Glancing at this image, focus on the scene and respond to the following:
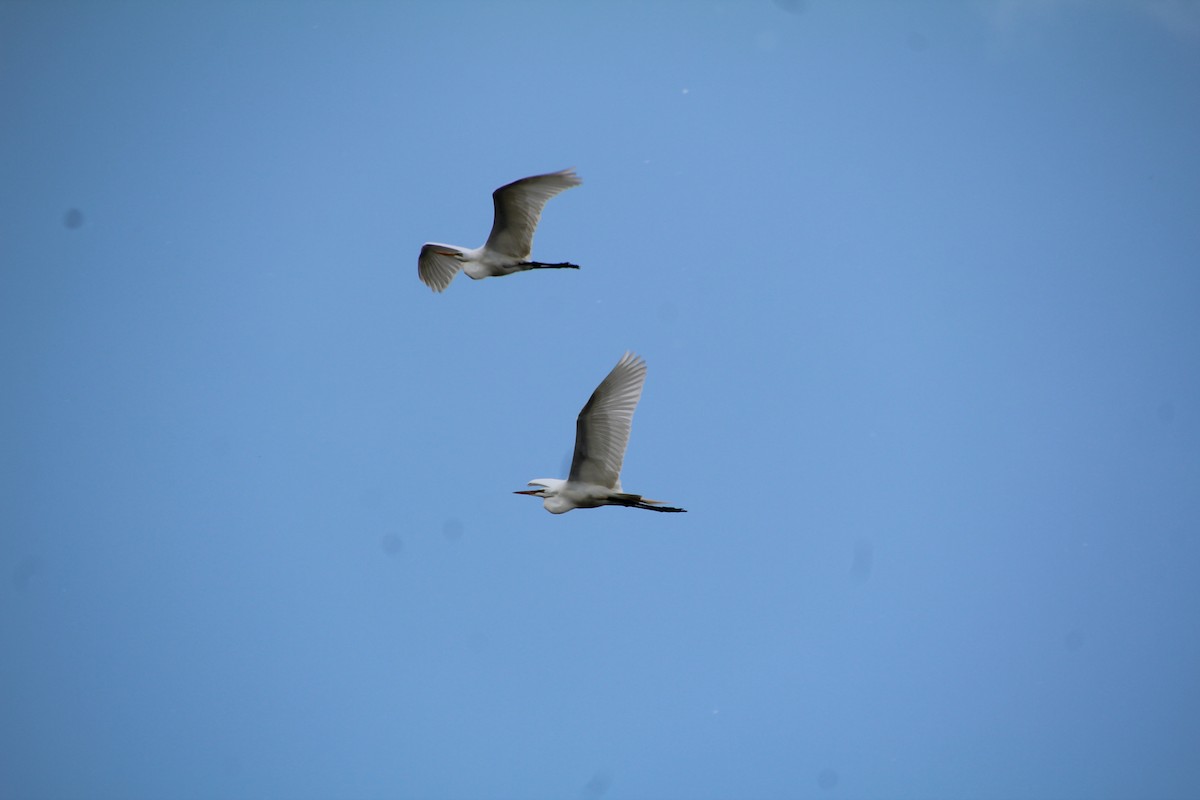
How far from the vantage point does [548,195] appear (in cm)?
1099

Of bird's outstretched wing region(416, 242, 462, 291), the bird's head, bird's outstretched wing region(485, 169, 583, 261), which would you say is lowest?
the bird's head

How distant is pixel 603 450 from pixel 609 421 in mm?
296

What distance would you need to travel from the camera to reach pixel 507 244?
38.2 feet

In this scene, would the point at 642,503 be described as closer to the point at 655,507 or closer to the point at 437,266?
the point at 655,507

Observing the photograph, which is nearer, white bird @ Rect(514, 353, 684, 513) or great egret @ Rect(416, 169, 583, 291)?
white bird @ Rect(514, 353, 684, 513)

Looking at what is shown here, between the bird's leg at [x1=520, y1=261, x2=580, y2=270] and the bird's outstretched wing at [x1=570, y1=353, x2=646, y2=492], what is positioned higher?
the bird's leg at [x1=520, y1=261, x2=580, y2=270]

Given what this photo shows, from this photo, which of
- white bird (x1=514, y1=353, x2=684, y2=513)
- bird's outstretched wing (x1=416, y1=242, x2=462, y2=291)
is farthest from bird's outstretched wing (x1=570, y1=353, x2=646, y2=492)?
bird's outstretched wing (x1=416, y1=242, x2=462, y2=291)

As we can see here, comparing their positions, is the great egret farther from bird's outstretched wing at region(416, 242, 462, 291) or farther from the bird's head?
the bird's head

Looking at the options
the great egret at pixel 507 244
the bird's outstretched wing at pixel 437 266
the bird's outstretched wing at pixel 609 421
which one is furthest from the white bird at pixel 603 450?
the bird's outstretched wing at pixel 437 266

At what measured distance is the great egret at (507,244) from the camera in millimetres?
A: 10828

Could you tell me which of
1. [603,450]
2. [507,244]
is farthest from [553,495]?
[507,244]

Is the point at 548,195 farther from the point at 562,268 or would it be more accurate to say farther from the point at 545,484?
the point at 545,484

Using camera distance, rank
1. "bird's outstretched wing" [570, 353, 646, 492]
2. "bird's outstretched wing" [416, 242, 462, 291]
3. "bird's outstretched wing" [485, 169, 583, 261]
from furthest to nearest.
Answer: "bird's outstretched wing" [416, 242, 462, 291] < "bird's outstretched wing" [485, 169, 583, 261] < "bird's outstretched wing" [570, 353, 646, 492]

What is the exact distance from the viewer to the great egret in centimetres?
1083
